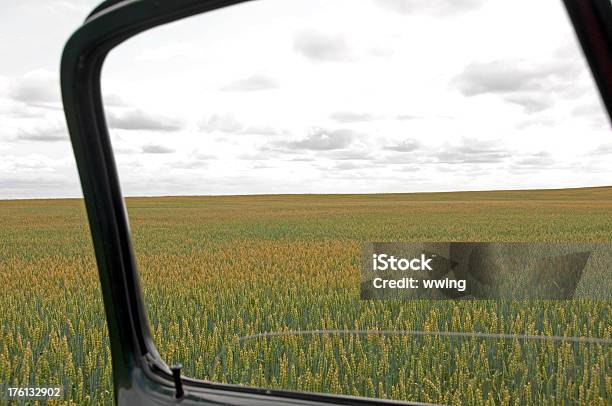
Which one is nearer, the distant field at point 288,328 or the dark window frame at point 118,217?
the dark window frame at point 118,217

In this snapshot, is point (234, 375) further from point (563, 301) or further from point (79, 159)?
point (563, 301)

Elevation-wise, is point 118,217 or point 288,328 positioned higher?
point 118,217

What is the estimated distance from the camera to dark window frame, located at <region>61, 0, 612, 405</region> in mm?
842

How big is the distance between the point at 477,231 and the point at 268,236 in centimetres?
596

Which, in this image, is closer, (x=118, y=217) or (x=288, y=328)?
(x=118, y=217)

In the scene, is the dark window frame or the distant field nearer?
the dark window frame

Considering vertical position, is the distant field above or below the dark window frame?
below

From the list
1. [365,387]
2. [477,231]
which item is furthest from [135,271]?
[477,231]

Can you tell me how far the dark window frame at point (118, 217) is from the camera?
2.76ft

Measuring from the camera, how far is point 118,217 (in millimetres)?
1053

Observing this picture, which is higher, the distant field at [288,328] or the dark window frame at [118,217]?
the dark window frame at [118,217]

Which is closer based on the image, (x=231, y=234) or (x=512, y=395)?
(x=512, y=395)

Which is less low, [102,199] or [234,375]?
[102,199]

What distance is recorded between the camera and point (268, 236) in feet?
42.9
